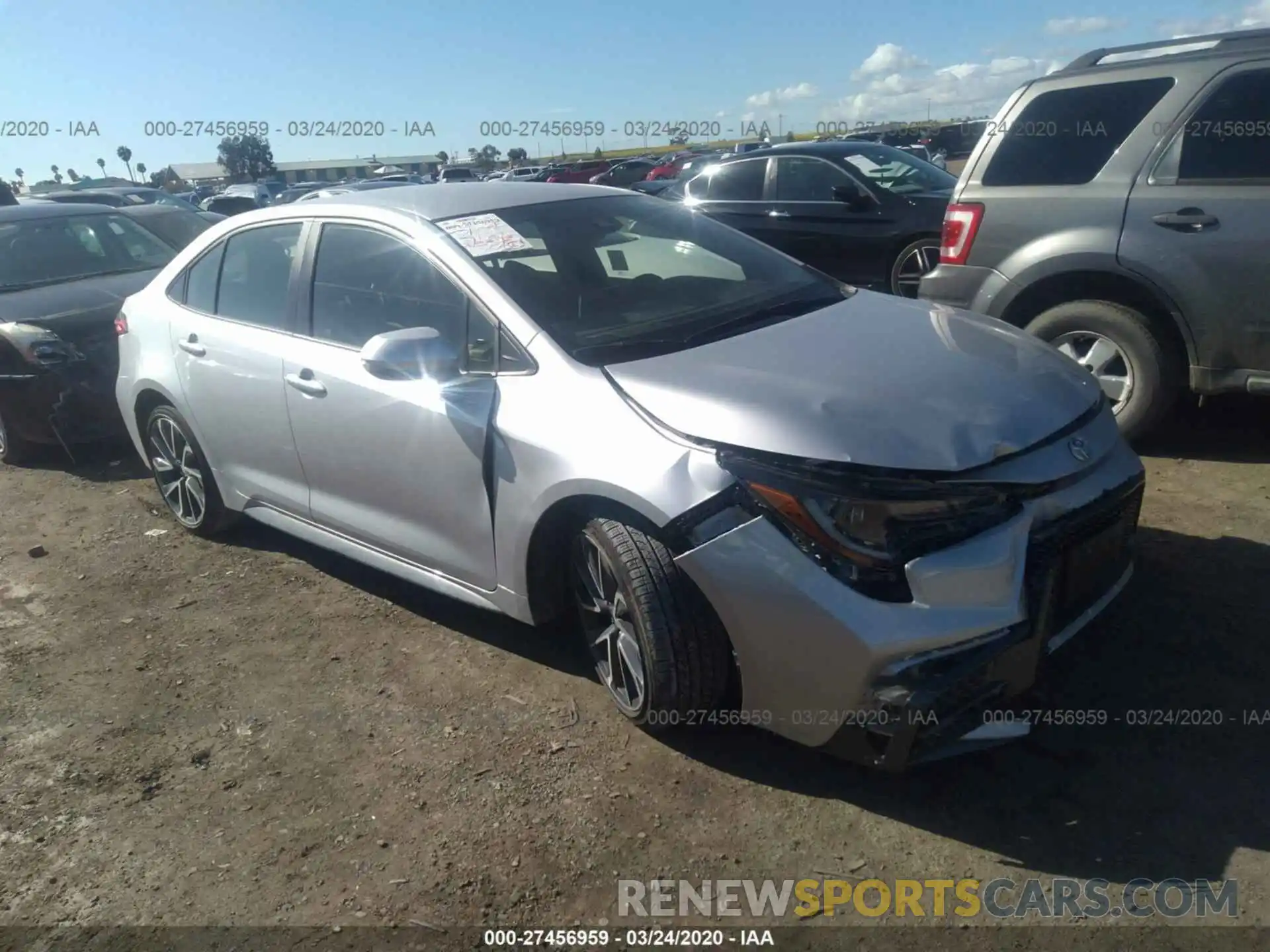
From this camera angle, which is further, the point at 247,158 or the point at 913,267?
the point at 247,158

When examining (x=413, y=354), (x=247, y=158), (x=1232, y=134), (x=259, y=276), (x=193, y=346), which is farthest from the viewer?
(x=247, y=158)

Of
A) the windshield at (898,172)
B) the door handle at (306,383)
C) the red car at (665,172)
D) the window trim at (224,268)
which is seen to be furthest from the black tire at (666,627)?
the red car at (665,172)

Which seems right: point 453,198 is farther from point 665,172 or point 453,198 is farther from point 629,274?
point 665,172

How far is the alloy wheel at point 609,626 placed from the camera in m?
2.93

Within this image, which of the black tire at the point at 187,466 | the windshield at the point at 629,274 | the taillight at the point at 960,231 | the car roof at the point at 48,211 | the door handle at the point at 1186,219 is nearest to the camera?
the windshield at the point at 629,274

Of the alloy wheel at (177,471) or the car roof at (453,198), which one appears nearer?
the car roof at (453,198)

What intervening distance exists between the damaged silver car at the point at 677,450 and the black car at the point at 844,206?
431cm

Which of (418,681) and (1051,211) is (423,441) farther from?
(1051,211)

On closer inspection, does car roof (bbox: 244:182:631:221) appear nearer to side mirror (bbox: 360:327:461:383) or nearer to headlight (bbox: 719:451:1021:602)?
side mirror (bbox: 360:327:461:383)

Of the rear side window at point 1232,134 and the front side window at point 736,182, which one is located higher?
the rear side window at point 1232,134

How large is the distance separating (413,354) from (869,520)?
1549 mm

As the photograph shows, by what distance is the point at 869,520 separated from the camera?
2488mm

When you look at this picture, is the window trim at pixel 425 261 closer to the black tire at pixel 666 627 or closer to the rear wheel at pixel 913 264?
the black tire at pixel 666 627

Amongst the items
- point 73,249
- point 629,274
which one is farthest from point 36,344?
point 629,274
